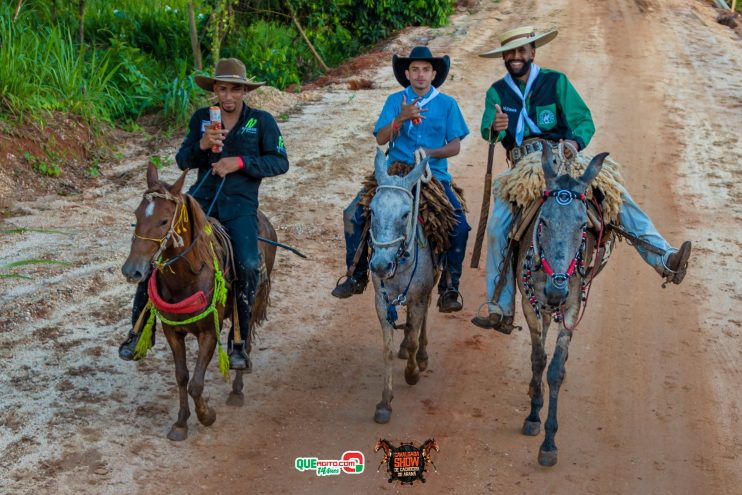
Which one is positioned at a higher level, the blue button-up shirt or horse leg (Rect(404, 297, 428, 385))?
the blue button-up shirt

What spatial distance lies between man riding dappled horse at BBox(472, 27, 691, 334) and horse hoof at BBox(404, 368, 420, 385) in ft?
2.53

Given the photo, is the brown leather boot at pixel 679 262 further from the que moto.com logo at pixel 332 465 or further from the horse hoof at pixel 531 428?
the que moto.com logo at pixel 332 465

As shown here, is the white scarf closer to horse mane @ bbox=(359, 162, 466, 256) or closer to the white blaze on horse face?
horse mane @ bbox=(359, 162, 466, 256)

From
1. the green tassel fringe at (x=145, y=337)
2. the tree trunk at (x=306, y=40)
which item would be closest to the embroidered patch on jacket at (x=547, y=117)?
the green tassel fringe at (x=145, y=337)

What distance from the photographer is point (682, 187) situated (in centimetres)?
1340

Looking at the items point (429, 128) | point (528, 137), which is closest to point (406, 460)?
point (429, 128)

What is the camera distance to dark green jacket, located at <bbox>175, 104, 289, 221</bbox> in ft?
23.7

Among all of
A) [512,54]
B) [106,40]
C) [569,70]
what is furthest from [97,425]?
[569,70]

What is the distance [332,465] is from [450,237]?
2193 millimetres

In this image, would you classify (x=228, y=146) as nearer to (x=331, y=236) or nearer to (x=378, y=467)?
(x=378, y=467)

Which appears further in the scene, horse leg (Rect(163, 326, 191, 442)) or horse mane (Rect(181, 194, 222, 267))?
horse leg (Rect(163, 326, 191, 442))

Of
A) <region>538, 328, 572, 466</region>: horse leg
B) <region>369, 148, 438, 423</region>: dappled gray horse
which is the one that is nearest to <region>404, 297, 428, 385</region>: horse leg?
<region>369, 148, 438, 423</region>: dappled gray horse

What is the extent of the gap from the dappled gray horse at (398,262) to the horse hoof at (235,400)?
47.0 inches

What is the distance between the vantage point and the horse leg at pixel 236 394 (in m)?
7.61
